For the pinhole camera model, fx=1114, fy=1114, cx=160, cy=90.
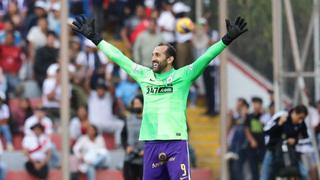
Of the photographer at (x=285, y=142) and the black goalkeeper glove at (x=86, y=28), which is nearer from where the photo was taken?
the black goalkeeper glove at (x=86, y=28)

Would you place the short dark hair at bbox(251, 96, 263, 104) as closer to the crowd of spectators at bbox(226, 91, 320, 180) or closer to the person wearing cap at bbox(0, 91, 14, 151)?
the crowd of spectators at bbox(226, 91, 320, 180)

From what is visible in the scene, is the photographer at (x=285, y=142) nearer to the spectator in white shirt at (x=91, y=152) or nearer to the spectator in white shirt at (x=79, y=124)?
the spectator in white shirt at (x=91, y=152)

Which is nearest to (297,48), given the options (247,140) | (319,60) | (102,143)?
(319,60)

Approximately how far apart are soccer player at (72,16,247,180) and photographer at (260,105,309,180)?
460 cm

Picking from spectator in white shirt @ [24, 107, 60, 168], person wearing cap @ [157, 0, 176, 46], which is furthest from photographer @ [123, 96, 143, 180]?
person wearing cap @ [157, 0, 176, 46]

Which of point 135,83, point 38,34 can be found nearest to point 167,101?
point 135,83

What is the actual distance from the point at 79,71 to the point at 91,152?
183 cm

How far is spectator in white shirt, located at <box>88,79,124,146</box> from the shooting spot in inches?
719

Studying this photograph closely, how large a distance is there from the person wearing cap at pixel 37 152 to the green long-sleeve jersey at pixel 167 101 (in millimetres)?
6697

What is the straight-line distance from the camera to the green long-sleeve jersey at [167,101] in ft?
34.4

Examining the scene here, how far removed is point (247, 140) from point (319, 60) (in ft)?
5.64

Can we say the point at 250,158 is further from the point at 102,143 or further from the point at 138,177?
the point at 138,177

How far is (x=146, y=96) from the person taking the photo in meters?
10.7

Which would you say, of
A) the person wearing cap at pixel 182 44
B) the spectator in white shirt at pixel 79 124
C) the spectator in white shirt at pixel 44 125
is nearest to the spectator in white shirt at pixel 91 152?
the spectator in white shirt at pixel 79 124
